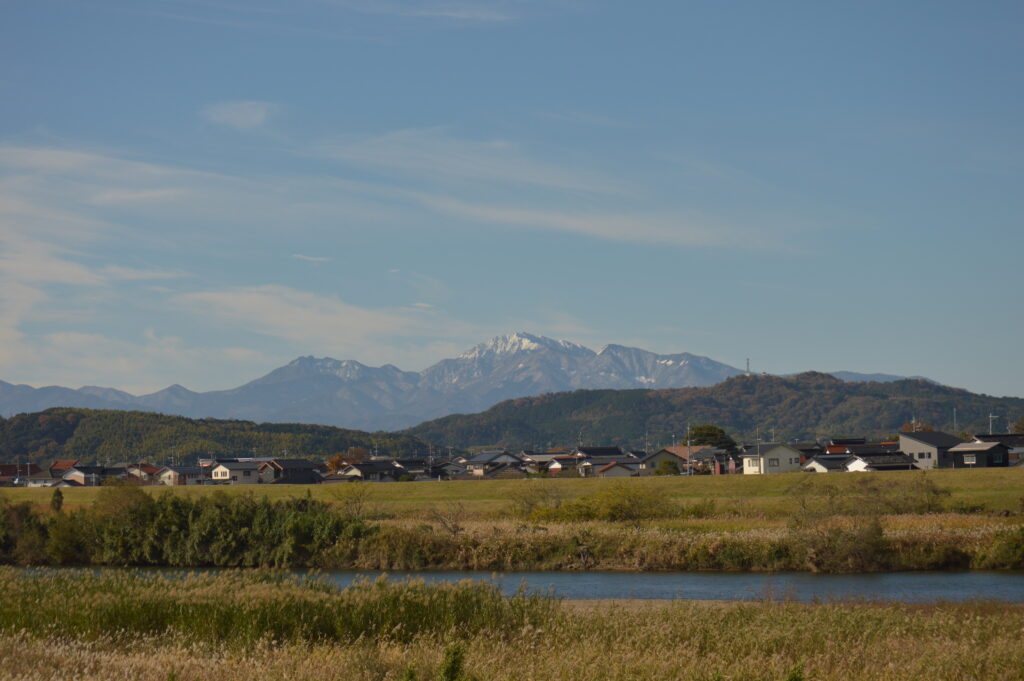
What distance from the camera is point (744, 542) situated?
133 ft

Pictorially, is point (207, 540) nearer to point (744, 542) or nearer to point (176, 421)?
point (744, 542)

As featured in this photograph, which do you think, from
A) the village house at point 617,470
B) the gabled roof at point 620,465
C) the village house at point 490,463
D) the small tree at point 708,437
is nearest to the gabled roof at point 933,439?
the village house at point 617,470

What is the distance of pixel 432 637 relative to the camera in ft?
52.2

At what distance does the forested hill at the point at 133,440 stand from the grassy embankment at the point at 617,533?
402ft

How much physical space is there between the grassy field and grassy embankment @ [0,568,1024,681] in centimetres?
3313

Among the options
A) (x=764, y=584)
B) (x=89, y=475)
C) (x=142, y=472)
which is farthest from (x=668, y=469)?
(x=89, y=475)

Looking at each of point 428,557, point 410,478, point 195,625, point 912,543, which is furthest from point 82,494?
point 195,625

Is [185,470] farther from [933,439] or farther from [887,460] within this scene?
[933,439]

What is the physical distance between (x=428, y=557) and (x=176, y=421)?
160919 mm

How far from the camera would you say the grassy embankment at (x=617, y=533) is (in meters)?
39.2

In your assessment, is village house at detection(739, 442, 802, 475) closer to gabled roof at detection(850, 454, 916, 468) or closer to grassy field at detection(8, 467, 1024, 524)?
gabled roof at detection(850, 454, 916, 468)

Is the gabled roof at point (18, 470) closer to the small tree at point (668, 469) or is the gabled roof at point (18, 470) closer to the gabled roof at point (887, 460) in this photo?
the small tree at point (668, 469)

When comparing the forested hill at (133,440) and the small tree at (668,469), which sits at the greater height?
the forested hill at (133,440)

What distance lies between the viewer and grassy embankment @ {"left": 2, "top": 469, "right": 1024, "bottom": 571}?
39250 mm
